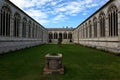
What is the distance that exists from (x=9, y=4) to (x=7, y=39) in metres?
4.53

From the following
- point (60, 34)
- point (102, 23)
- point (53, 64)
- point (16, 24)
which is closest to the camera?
point (53, 64)

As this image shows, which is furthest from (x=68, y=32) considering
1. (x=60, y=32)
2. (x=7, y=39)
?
(x=7, y=39)

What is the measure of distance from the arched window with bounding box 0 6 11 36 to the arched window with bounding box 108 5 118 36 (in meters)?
12.9

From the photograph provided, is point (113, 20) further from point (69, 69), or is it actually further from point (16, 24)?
point (16, 24)

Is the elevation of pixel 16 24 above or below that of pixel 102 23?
below

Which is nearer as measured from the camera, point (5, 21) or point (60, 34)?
point (5, 21)

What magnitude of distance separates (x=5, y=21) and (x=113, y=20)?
1307 cm

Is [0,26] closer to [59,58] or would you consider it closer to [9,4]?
[9,4]

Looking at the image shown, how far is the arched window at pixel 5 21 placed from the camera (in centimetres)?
2044

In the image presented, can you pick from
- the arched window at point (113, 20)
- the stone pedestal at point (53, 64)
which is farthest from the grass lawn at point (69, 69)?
the arched window at point (113, 20)

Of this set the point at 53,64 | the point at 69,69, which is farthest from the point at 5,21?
the point at 53,64

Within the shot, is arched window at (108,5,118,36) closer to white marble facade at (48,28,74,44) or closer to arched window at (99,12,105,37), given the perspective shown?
arched window at (99,12,105,37)

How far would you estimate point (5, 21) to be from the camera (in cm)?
2150

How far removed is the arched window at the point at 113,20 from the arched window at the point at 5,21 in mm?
12862
